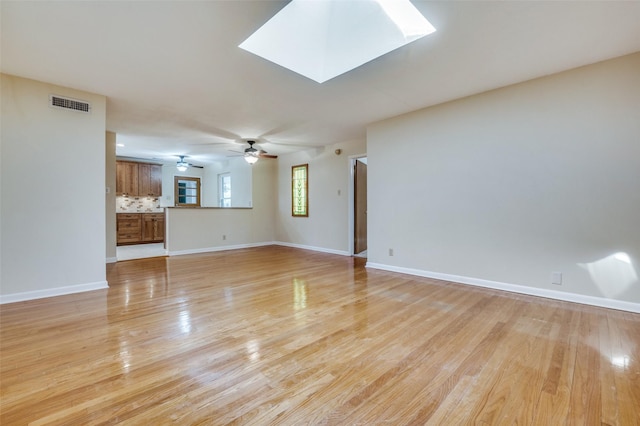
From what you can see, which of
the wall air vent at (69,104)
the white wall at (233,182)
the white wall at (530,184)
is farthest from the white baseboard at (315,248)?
the wall air vent at (69,104)

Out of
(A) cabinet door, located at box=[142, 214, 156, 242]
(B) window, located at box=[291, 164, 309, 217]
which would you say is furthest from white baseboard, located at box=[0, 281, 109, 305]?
(A) cabinet door, located at box=[142, 214, 156, 242]

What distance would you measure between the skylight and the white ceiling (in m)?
0.11

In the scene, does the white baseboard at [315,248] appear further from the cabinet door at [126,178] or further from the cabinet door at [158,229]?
the cabinet door at [126,178]

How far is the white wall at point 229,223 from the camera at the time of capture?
20.1 ft

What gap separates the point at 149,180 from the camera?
807 cm

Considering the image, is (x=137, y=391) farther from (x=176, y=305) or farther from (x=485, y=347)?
(x=485, y=347)

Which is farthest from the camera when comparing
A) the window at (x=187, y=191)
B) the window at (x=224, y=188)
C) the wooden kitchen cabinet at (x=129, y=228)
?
the window at (x=187, y=191)

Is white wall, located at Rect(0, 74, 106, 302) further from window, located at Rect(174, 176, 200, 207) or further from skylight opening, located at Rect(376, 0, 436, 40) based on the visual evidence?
window, located at Rect(174, 176, 200, 207)

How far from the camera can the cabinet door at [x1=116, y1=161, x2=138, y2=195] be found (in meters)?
7.55

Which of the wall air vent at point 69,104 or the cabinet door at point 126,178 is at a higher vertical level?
the wall air vent at point 69,104

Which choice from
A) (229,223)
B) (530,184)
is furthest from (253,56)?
(229,223)

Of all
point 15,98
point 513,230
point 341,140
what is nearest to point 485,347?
point 513,230

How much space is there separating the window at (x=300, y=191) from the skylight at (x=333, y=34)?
399 cm

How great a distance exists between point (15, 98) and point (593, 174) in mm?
6240
